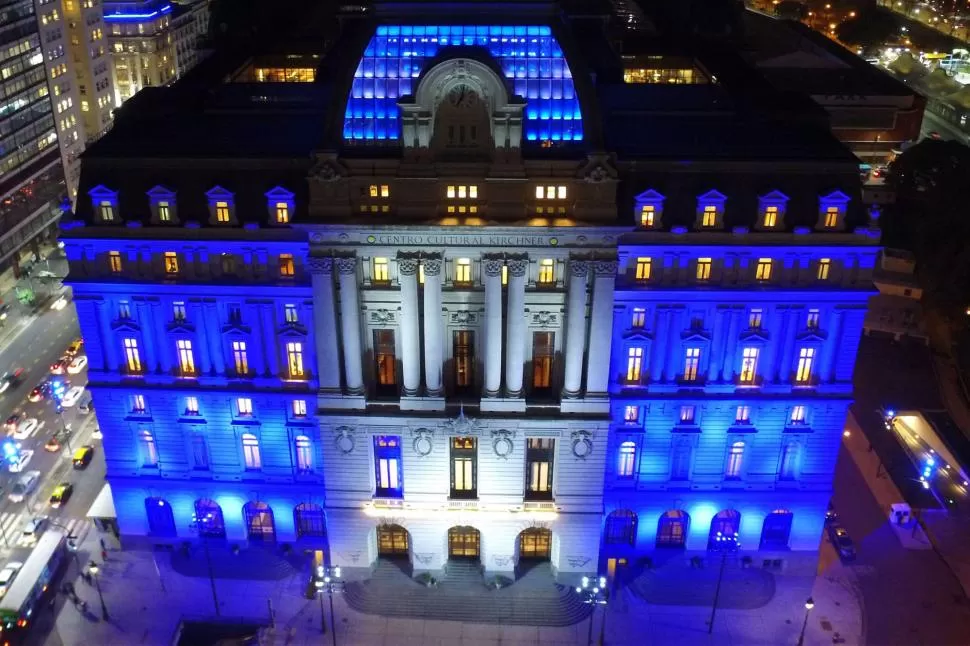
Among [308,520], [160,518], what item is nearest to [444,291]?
[308,520]

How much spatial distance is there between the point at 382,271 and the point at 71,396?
61.0m

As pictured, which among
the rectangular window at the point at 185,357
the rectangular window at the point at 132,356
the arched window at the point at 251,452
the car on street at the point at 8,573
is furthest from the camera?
the arched window at the point at 251,452

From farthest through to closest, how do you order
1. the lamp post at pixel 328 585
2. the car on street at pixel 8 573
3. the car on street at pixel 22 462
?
the car on street at pixel 22 462 < the car on street at pixel 8 573 < the lamp post at pixel 328 585

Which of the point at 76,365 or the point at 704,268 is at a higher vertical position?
the point at 704,268

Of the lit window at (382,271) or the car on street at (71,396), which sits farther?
the car on street at (71,396)

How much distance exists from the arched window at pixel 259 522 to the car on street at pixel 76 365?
→ 47.2m

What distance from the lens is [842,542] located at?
96.6m

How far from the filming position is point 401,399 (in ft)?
283

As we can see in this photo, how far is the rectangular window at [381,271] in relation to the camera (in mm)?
83219

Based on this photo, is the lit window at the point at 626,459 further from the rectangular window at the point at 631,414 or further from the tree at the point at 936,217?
the tree at the point at 936,217

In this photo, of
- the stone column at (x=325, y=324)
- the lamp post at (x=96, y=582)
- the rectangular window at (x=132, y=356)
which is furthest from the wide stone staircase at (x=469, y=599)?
the rectangular window at (x=132, y=356)

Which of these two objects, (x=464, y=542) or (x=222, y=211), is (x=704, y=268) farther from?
(x=222, y=211)

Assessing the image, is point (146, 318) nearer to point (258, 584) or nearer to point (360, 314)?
point (360, 314)

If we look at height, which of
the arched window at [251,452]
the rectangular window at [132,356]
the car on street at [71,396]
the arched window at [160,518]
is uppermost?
the rectangular window at [132,356]
